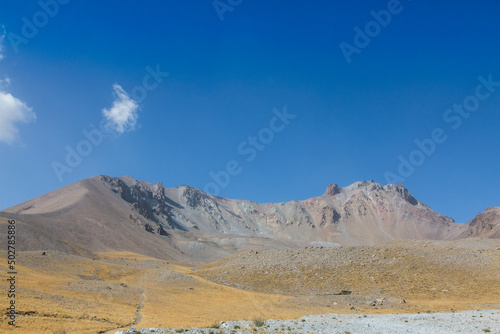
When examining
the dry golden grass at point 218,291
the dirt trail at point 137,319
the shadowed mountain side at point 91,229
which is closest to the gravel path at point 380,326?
the dirt trail at point 137,319

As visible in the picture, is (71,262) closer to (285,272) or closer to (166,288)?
(166,288)

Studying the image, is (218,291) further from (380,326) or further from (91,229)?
(91,229)

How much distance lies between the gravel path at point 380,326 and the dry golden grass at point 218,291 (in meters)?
6.52

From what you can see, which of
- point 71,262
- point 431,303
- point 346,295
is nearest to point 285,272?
point 346,295

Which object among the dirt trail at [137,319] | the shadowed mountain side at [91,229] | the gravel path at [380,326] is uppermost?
the shadowed mountain side at [91,229]

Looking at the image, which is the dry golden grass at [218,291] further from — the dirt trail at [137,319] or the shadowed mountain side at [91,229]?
the shadowed mountain side at [91,229]

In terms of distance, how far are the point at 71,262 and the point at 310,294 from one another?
4948cm

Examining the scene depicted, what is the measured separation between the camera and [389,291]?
4819 centimetres

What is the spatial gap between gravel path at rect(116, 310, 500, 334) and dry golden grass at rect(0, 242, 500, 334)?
6520 mm

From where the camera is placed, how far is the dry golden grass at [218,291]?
2873cm

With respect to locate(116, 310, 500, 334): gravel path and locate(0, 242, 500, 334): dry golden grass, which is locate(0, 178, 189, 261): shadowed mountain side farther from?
locate(116, 310, 500, 334): gravel path

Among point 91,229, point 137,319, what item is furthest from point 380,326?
point 91,229

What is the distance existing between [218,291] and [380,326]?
107ft

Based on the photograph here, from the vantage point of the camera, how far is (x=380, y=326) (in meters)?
25.4
